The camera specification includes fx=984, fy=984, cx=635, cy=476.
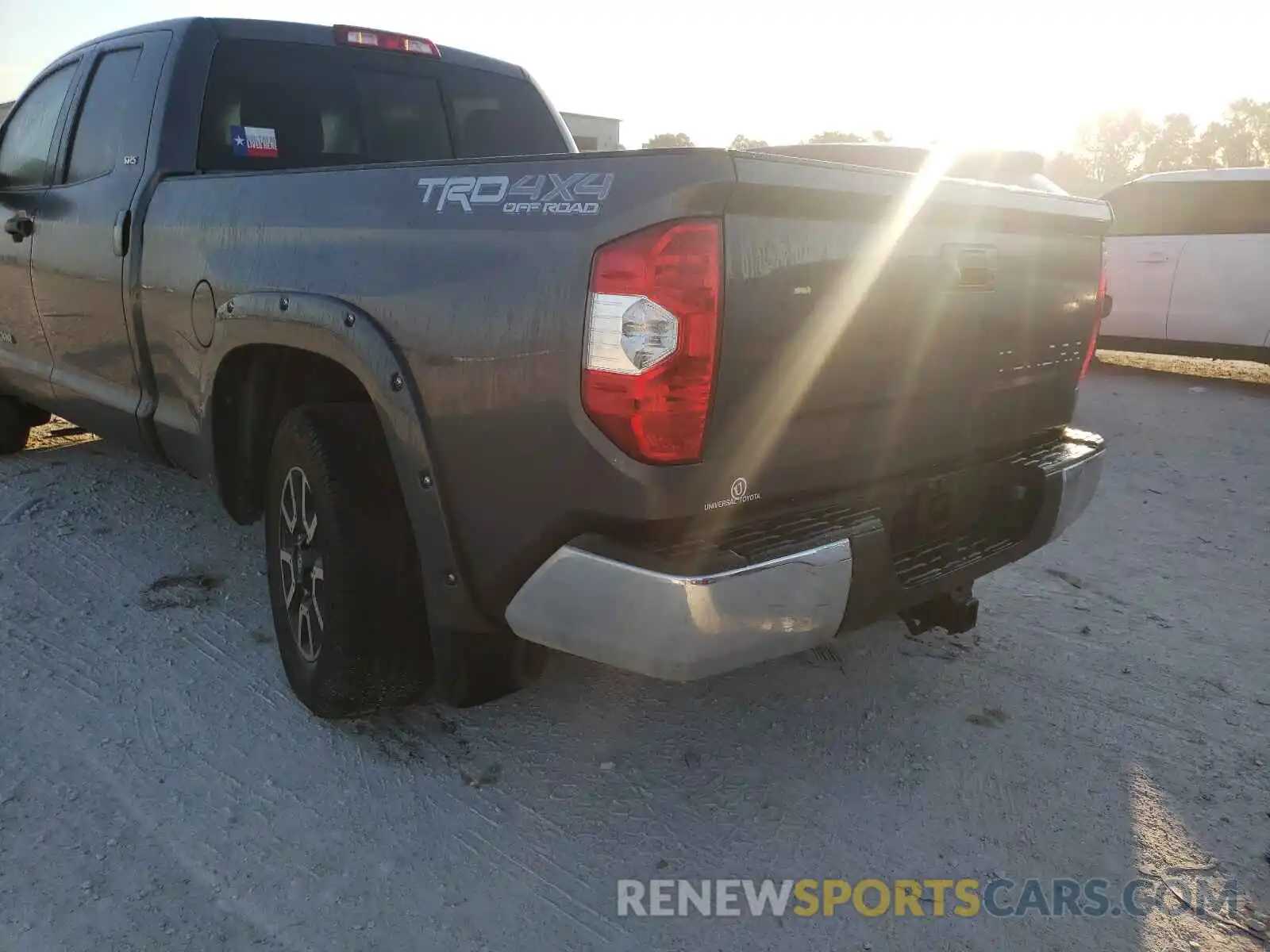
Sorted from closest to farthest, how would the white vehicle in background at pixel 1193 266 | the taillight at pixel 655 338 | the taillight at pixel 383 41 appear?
1. the taillight at pixel 655 338
2. the taillight at pixel 383 41
3. the white vehicle in background at pixel 1193 266

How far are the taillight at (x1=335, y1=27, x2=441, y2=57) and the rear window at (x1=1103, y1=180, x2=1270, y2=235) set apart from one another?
606cm

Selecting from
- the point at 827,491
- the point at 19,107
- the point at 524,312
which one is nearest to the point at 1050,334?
the point at 827,491

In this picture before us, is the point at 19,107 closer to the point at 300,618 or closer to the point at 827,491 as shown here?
the point at 300,618

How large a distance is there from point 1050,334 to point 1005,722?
1136 mm

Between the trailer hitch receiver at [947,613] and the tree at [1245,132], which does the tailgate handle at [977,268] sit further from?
the tree at [1245,132]

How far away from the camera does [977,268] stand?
7.86 ft

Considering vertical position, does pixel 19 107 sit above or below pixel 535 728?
above

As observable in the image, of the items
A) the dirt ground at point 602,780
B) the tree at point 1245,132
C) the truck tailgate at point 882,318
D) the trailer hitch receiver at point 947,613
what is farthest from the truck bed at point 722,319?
the tree at point 1245,132

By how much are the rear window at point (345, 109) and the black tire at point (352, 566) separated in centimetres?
136

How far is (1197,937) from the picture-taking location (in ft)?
6.80

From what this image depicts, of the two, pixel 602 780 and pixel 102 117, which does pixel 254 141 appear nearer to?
pixel 102 117

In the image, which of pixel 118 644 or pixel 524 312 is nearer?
pixel 524 312

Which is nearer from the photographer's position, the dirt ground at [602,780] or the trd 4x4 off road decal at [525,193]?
the trd 4x4 off road decal at [525,193]

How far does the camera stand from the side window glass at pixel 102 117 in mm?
3625
